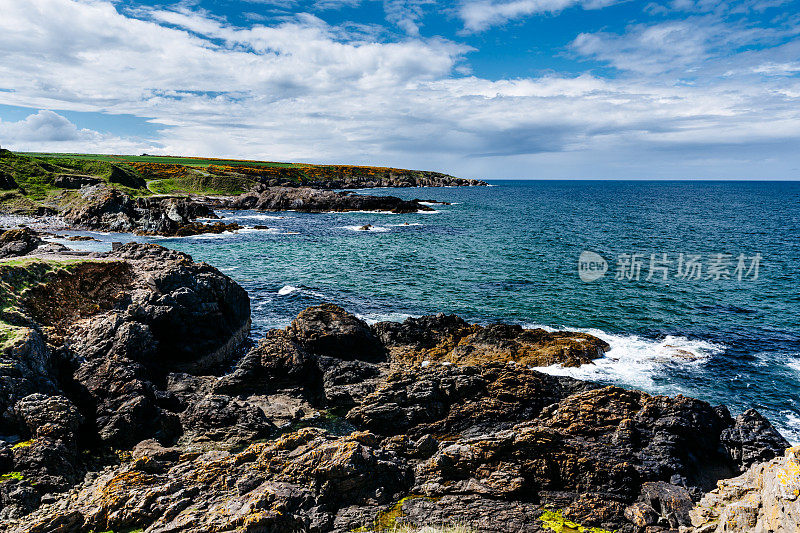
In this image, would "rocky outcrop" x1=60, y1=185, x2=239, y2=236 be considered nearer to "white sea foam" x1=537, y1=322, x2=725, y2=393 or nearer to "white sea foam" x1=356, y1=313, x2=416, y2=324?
"white sea foam" x1=356, y1=313, x2=416, y2=324

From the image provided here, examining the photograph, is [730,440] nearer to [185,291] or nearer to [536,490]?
[536,490]

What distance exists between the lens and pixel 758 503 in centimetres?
964

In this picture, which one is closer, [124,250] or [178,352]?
[178,352]

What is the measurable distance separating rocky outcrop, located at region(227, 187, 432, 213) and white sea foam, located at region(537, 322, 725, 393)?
328 ft

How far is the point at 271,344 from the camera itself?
79.8ft

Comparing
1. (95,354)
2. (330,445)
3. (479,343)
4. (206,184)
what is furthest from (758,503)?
(206,184)

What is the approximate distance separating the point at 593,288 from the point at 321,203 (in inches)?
3992

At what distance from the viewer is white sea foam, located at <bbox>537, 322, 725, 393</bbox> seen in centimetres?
2693

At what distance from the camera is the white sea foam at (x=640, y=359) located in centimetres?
2693

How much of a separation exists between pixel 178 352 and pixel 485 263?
43.1m

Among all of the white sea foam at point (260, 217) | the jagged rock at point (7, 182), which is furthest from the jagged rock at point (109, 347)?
the jagged rock at point (7, 182)

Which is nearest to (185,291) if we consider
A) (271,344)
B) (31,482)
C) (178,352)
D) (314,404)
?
(178,352)

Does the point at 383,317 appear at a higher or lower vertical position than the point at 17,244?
lower

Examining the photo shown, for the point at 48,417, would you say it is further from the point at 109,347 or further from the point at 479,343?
the point at 479,343
